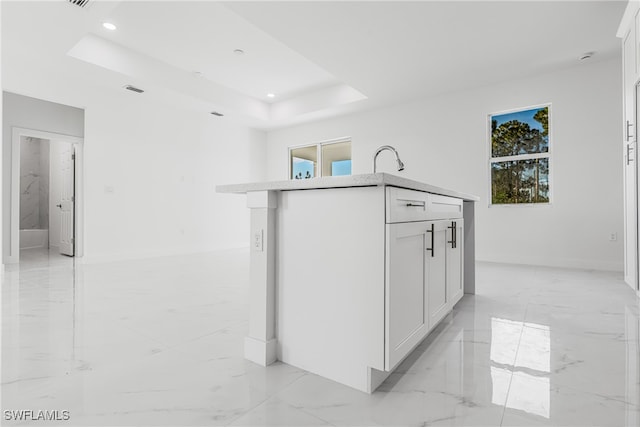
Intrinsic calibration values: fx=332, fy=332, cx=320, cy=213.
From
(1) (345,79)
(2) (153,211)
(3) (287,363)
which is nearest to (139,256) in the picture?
(2) (153,211)

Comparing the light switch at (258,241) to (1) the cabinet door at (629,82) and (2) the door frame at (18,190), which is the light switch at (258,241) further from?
(2) the door frame at (18,190)

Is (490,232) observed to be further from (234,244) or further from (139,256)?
(139,256)

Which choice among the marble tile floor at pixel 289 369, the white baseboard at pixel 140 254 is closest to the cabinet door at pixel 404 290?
the marble tile floor at pixel 289 369

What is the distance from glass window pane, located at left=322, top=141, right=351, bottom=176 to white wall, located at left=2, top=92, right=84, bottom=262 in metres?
4.40

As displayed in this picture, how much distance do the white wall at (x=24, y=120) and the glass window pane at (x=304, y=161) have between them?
13.1 ft

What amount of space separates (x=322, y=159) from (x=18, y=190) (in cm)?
509

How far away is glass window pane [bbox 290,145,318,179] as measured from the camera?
730 cm

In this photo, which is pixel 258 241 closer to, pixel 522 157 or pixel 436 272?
pixel 436 272

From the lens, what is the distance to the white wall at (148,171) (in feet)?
16.0

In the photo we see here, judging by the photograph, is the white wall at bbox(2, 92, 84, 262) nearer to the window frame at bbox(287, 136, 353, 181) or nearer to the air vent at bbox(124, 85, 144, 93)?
the air vent at bbox(124, 85, 144, 93)

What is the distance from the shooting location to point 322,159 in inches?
281

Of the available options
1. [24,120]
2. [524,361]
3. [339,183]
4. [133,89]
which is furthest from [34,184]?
[524,361]

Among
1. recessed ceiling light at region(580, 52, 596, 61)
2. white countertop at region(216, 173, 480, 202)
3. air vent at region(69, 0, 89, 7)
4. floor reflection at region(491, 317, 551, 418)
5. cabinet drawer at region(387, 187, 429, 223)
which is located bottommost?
floor reflection at region(491, 317, 551, 418)

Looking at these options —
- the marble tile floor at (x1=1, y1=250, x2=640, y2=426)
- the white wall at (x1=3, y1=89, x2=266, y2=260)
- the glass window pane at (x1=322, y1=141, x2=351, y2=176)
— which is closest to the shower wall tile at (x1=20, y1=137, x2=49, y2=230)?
the white wall at (x1=3, y1=89, x2=266, y2=260)
